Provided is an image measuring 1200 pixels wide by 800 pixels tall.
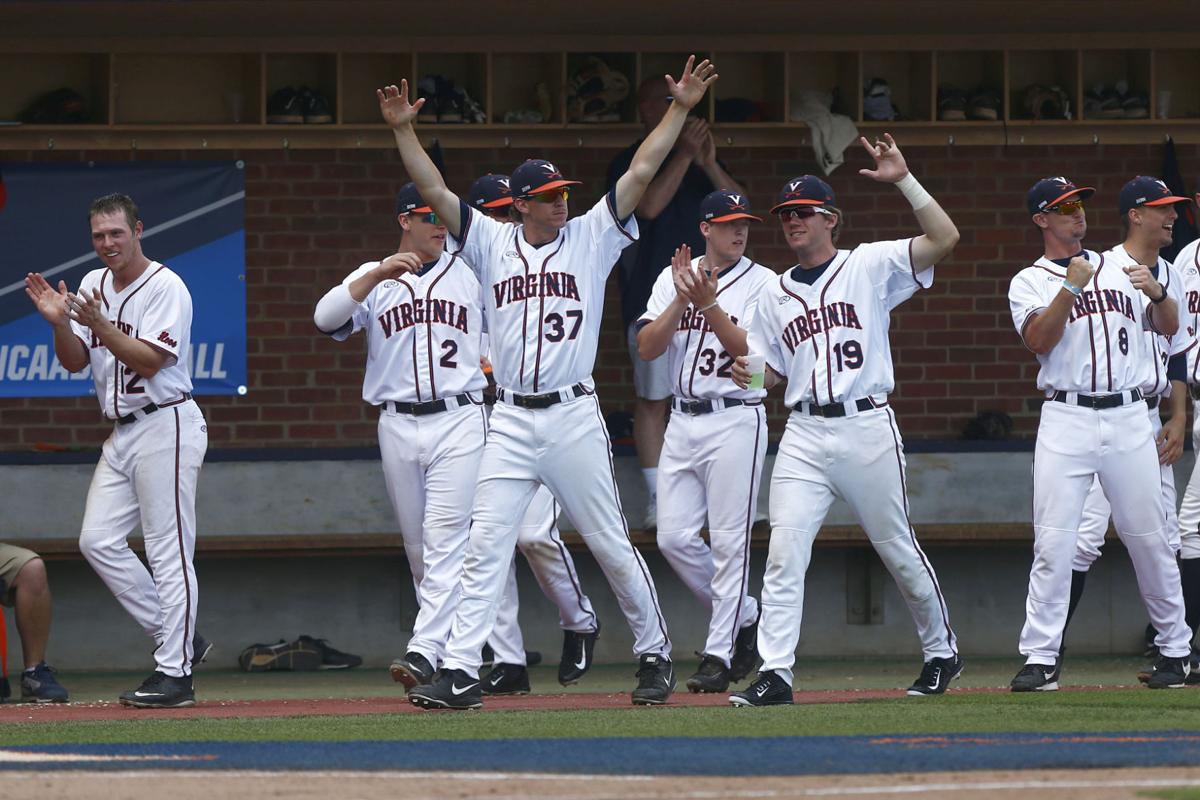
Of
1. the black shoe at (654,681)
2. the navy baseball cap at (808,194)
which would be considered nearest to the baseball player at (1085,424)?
the navy baseball cap at (808,194)

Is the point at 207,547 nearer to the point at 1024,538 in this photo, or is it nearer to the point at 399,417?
the point at 399,417

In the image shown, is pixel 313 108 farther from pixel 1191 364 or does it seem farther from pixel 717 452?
pixel 1191 364

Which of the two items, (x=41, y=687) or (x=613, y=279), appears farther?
(x=613, y=279)

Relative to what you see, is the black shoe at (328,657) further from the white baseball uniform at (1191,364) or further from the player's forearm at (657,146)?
the white baseball uniform at (1191,364)

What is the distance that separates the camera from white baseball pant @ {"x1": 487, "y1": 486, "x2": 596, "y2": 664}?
8367mm

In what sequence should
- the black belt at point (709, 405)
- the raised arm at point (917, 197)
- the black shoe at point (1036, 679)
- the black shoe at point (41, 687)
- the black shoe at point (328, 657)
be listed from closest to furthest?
the raised arm at point (917, 197) → the black shoe at point (1036, 679) → the black shoe at point (41, 687) → the black belt at point (709, 405) → the black shoe at point (328, 657)

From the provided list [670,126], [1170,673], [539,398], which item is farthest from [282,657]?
[1170,673]

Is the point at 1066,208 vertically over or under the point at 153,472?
over

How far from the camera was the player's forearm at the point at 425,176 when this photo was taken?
7.14m

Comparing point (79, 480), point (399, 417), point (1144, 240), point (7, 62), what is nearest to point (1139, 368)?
point (1144, 240)

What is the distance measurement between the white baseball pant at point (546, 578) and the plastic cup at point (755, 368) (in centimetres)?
135

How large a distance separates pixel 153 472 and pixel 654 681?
2.06 m

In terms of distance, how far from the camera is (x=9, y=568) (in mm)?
8375

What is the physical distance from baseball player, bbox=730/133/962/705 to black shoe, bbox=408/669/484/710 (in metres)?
0.93
